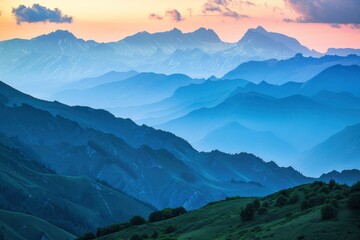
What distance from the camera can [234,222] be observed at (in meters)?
104

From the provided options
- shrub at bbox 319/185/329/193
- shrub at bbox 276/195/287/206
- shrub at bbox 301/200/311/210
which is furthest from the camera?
shrub at bbox 276/195/287/206

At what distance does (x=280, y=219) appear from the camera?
3585 inches

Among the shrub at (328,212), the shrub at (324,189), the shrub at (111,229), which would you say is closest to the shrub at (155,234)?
the shrub at (111,229)

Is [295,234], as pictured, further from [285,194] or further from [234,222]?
[285,194]

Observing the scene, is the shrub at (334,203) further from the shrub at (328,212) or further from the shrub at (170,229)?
the shrub at (170,229)

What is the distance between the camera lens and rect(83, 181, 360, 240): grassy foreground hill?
7481cm

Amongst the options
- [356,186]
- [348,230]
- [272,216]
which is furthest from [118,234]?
[348,230]

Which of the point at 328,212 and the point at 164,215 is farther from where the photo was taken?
the point at 164,215

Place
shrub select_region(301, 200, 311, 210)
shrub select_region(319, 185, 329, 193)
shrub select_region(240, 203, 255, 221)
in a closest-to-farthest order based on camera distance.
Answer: shrub select_region(301, 200, 311, 210) → shrub select_region(240, 203, 255, 221) → shrub select_region(319, 185, 329, 193)

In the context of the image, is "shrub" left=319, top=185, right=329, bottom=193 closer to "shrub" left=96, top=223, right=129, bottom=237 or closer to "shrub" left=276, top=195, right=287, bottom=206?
"shrub" left=276, top=195, right=287, bottom=206

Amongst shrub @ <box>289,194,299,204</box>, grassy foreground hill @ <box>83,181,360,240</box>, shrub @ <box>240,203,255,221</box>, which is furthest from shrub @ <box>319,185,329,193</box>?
shrub @ <box>240,203,255,221</box>

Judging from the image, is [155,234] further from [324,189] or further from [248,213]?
[324,189]

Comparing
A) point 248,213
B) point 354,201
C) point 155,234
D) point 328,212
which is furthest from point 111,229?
point 328,212

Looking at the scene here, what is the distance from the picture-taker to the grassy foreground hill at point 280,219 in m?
74.8
